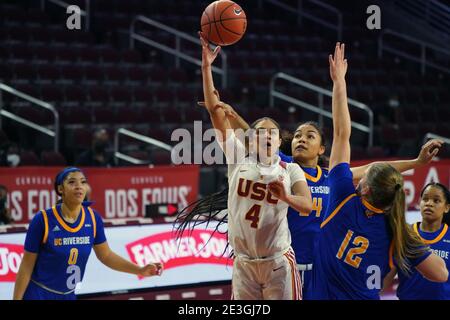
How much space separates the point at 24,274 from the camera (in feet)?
17.9

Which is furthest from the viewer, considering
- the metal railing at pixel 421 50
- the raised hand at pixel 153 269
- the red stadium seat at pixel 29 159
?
the metal railing at pixel 421 50

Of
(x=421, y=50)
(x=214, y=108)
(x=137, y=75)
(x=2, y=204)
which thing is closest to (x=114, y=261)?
(x=214, y=108)

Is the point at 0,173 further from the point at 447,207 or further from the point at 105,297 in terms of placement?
the point at 447,207

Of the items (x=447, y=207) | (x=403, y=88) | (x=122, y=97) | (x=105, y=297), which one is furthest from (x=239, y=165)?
(x=403, y=88)

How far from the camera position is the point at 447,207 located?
5945 mm

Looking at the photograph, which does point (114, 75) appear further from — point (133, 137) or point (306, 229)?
point (306, 229)

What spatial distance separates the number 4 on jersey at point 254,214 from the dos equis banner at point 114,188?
5461 millimetres

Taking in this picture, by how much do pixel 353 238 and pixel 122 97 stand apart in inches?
439

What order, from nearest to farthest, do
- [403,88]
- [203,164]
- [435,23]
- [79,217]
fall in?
[79,217]
[203,164]
[403,88]
[435,23]

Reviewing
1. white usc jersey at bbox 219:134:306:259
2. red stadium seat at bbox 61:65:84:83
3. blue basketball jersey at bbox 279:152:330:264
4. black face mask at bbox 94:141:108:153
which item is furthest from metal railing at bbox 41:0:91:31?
white usc jersey at bbox 219:134:306:259

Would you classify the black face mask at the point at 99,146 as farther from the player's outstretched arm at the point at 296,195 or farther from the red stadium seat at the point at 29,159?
the player's outstretched arm at the point at 296,195

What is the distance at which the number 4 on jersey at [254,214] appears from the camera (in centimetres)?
506

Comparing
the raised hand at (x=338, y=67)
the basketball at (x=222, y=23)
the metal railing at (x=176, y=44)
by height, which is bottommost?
the raised hand at (x=338, y=67)

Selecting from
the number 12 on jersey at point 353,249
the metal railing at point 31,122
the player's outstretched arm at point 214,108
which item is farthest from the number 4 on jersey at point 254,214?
the metal railing at point 31,122
